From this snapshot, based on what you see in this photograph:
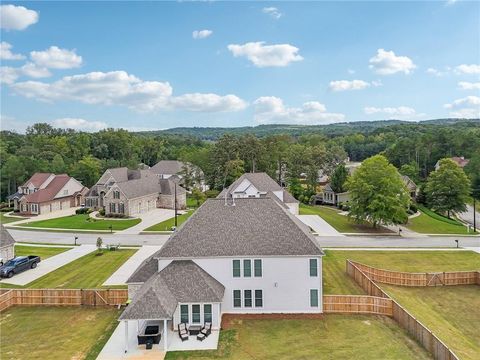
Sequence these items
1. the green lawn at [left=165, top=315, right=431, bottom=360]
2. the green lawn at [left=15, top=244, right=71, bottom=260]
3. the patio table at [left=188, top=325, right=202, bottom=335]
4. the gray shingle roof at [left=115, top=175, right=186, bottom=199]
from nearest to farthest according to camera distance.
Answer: the green lawn at [left=165, top=315, right=431, bottom=360] < the patio table at [left=188, top=325, right=202, bottom=335] < the green lawn at [left=15, top=244, right=71, bottom=260] < the gray shingle roof at [left=115, top=175, right=186, bottom=199]

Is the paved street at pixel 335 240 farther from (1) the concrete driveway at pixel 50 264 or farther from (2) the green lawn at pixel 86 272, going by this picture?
(2) the green lawn at pixel 86 272

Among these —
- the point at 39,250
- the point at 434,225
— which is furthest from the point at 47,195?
the point at 434,225

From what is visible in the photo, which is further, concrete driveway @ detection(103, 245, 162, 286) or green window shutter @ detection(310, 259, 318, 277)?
concrete driveway @ detection(103, 245, 162, 286)

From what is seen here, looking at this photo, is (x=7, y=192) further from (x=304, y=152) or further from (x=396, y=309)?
(x=396, y=309)

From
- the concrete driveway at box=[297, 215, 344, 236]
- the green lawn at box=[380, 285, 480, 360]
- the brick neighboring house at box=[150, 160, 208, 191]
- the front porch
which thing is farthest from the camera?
the brick neighboring house at box=[150, 160, 208, 191]

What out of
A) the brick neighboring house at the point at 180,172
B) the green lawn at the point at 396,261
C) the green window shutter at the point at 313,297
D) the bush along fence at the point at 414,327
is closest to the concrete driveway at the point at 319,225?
the green lawn at the point at 396,261

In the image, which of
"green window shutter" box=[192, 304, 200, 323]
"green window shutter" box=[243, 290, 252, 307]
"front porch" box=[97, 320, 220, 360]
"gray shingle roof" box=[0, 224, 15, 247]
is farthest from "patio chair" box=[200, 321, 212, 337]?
"gray shingle roof" box=[0, 224, 15, 247]

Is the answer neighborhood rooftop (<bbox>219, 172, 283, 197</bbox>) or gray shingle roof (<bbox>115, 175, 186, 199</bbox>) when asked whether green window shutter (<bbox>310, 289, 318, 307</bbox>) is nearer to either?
neighborhood rooftop (<bbox>219, 172, 283, 197</bbox>)

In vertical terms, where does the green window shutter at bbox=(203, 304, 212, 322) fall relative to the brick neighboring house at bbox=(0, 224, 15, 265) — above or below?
below

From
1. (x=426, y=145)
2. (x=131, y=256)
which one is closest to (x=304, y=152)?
(x=426, y=145)
